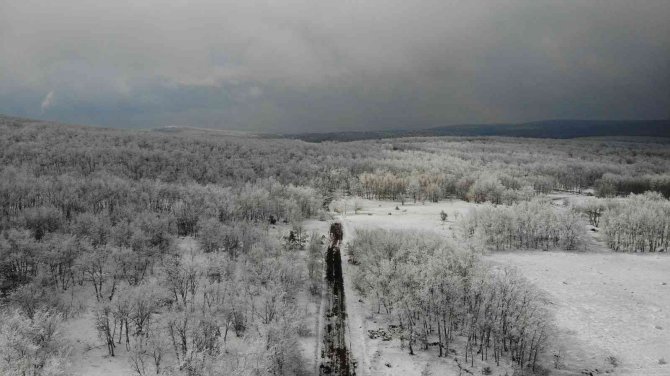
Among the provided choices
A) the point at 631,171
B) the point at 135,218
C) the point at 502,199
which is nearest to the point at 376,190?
the point at 502,199

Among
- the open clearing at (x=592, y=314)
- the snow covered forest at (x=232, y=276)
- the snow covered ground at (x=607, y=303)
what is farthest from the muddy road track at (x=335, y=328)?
the snow covered ground at (x=607, y=303)

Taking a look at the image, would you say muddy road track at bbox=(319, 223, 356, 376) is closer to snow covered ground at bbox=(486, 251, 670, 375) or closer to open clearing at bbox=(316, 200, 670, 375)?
open clearing at bbox=(316, 200, 670, 375)

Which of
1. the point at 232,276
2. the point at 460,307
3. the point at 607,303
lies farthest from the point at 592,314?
the point at 232,276

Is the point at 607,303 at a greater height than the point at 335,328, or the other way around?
the point at 607,303

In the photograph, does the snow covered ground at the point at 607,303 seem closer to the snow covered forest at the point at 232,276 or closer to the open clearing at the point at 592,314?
the open clearing at the point at 592,314

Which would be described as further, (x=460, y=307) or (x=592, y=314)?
(x=592, y=314)

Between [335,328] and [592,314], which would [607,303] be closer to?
[592,314]

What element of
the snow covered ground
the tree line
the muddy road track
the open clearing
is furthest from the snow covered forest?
the snow covered ground

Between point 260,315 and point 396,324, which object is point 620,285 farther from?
point 260,315
